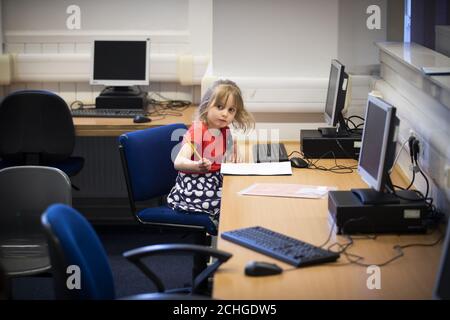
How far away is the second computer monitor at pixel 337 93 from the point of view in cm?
390

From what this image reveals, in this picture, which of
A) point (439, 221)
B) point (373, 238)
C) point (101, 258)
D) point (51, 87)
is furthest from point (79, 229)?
point (51, 87)

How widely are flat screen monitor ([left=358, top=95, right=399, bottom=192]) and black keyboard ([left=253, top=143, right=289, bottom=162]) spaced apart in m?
0.96

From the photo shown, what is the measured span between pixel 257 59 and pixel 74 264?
2842 mm

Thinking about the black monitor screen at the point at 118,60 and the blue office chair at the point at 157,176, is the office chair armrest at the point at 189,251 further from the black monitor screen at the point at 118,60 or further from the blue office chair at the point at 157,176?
the black monitor screen at the point at 118,60

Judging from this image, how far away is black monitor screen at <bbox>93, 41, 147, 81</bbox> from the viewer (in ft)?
17.1

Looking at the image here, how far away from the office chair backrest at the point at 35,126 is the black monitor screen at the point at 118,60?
65 centimetres

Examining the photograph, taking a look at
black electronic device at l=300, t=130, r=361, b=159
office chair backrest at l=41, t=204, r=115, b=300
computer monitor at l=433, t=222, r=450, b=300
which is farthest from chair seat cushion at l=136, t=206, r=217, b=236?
computer monitor at l=433, t=222, r=450, b=300

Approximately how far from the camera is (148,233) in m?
5.29

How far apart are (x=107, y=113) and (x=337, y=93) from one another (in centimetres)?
167

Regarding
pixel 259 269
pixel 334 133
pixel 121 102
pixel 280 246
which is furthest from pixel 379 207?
pixel 121 102

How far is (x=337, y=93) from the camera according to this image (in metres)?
3.92

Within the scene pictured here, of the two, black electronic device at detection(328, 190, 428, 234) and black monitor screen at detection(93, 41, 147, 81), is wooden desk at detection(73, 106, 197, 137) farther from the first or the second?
black electronic device at detection(328, 190, 428, 234)

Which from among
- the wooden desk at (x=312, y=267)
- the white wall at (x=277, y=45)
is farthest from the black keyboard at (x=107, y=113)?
the wooden desk at (x=312, y=267)

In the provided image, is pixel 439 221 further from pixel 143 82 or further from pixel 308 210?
pixel 143 82
